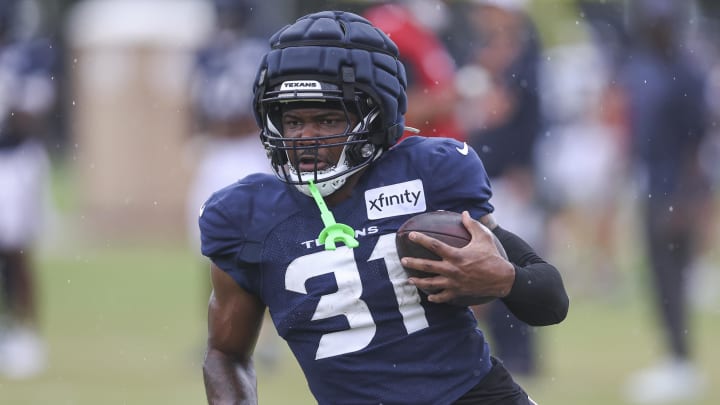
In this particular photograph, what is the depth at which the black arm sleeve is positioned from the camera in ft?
10.9

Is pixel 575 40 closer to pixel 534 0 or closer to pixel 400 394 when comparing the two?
pixel 534 0

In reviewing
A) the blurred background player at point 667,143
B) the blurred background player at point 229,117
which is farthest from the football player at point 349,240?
the blurred background player at point 667,143

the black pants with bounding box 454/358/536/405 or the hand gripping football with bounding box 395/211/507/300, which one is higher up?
the hand gripping football with bounding box 395/211/507/300

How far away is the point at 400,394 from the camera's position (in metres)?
3.36

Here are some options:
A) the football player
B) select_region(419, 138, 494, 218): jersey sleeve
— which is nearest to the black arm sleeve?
the football player

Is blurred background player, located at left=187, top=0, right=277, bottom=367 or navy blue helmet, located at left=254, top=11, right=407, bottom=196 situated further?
blurred background player, located at left=187, top=0, right=277, bottom=367

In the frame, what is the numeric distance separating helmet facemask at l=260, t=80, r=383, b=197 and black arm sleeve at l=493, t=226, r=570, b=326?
1.41ft

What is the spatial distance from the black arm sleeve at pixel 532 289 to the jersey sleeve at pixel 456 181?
110 mm

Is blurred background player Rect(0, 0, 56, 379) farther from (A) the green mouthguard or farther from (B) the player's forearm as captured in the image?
(A) the green mouthguard

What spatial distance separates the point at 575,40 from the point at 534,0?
466 cm

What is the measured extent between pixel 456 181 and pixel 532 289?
341mm

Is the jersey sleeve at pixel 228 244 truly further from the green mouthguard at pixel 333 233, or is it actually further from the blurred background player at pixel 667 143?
the blurred background player at pixel 667 143

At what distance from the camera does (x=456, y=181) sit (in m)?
3.43

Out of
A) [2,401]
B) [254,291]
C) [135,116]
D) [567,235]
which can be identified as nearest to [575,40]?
[567,235]
